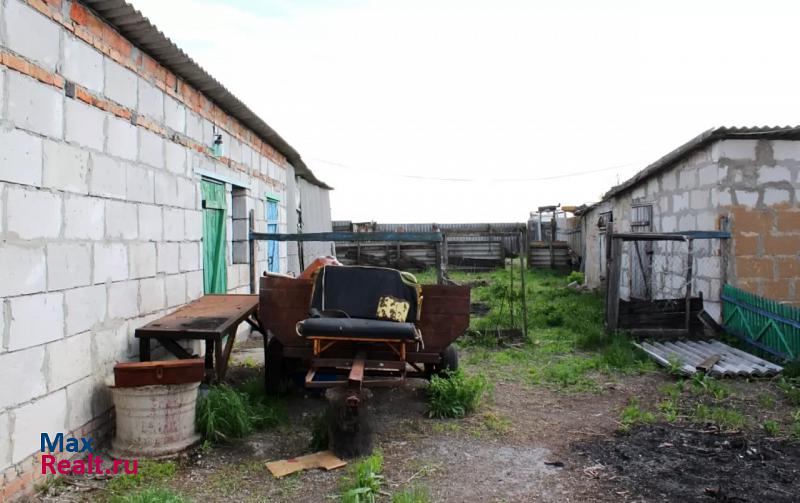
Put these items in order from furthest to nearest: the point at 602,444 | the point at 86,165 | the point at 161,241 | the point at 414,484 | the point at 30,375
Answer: the point at 161,241 < the point at 602,444 < the point at 86,165 < the point at 414,484 < the point at 30,375

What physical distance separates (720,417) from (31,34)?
6.72 metres

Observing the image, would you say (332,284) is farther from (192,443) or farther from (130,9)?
(130,9)

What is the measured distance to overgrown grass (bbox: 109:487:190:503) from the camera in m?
3.78

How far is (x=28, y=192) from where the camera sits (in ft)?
13.4

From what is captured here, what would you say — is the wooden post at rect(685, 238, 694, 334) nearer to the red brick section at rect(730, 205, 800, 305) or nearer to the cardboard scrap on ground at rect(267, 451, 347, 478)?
the red brick section at rect(730, 205, 800, 305)

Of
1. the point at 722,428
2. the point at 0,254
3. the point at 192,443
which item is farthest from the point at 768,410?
the point at 0,254

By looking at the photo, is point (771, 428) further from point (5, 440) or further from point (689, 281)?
point (5, 440)

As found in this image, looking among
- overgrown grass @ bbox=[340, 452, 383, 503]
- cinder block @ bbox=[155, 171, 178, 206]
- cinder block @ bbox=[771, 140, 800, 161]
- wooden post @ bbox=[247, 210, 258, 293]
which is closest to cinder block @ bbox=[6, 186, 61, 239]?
cinder block @ bbox=[155, 171, 178, 206]

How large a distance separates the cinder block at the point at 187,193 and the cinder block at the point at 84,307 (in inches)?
79.3

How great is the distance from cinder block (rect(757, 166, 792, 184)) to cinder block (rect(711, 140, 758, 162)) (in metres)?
0.25

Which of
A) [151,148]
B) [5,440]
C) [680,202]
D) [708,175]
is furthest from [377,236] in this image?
[680,202]

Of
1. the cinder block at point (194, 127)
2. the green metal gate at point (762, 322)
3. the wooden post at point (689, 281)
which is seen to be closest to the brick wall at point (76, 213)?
the cinder block at point (194, 127)

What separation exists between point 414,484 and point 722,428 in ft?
10.3

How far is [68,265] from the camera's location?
4.54 meters
